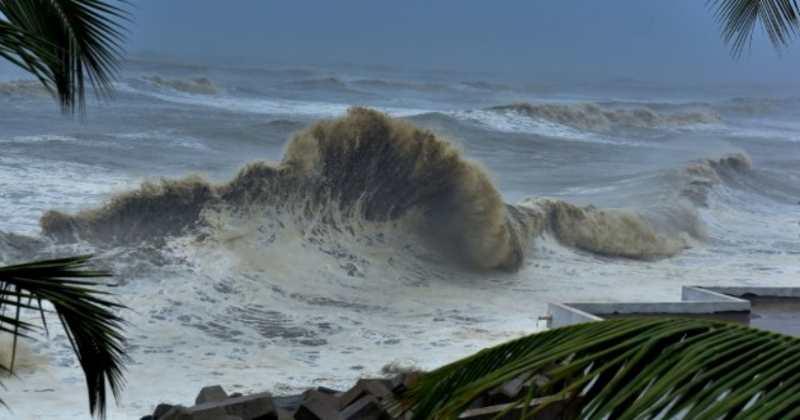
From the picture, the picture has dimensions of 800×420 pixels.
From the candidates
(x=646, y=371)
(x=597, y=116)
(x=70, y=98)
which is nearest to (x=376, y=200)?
(x=70, y=98)

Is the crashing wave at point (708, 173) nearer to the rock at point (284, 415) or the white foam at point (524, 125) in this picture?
the white foam at point (524, 125)

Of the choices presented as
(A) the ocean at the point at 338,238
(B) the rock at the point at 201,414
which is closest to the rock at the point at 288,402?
(B) the rock at the point at 201,414

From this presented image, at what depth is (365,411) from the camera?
6.20 meters

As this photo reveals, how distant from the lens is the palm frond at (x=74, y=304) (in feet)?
9.80

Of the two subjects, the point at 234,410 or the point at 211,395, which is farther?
the point at 211,395

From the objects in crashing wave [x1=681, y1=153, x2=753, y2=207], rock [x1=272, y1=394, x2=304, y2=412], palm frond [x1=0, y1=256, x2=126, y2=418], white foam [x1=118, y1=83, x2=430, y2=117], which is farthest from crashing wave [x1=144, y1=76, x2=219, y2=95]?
palm frond [x1=0, y1=256, x2=126, y2=418]

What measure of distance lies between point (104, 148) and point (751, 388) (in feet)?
103

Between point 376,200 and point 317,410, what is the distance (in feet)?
49.7

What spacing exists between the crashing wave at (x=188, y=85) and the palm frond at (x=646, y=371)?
2046 inches

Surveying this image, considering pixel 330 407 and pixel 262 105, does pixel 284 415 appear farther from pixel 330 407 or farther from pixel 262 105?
pixel 262 105

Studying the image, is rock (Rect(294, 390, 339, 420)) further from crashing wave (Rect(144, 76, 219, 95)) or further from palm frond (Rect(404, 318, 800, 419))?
crashing wave (Rect(144, 76, 219, 95))

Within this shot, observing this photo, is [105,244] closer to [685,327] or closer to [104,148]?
[104,148]

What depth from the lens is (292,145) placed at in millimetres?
21594

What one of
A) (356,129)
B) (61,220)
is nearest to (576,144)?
(356,129)
